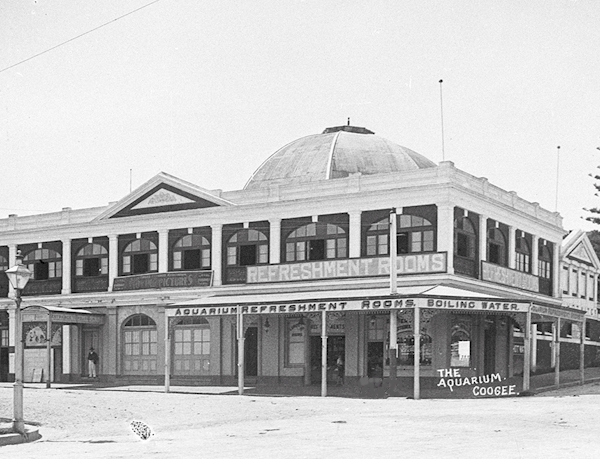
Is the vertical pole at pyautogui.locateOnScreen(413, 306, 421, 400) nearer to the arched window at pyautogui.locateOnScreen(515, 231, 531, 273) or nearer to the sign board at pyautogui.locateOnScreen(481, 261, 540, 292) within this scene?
the sign board at pyautogui.locateOnScreen(481, 261, 540, 292)

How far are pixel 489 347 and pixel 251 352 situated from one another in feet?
28.5

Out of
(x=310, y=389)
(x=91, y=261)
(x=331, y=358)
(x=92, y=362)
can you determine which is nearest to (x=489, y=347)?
(x=331, y=358)

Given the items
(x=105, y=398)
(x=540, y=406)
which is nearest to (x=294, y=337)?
(x=105, y=398)

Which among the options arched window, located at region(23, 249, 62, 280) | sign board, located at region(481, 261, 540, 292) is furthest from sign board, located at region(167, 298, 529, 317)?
arched window, located at region(23, 249, 62, 280)

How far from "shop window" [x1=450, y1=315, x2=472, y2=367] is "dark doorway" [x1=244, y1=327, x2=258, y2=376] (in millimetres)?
7627

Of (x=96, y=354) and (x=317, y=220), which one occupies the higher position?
(x=317, y=220)

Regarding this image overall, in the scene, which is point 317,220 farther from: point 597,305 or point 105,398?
point 597,305

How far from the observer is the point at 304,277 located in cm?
3375

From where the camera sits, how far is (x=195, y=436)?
16922mm

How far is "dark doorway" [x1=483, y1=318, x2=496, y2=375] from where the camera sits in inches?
1337

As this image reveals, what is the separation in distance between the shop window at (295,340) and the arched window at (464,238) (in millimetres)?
6113

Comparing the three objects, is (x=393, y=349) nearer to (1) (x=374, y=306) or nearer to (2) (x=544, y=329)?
(1) (x=374, y=306)

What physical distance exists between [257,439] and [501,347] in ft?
67.5

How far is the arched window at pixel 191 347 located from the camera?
36094 mm
